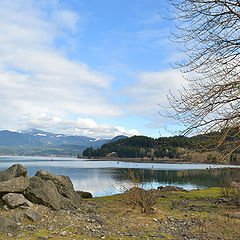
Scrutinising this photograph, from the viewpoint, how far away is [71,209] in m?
12.1

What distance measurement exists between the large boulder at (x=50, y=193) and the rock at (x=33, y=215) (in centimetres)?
166

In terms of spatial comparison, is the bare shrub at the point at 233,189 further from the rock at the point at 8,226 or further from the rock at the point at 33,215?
the rock at the point at 8,226

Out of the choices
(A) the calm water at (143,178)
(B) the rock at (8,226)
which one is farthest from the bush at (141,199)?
(B) the rock at (8,226)

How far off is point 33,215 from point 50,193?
2.46 meters

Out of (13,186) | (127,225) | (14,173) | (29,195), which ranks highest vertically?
(14,173)

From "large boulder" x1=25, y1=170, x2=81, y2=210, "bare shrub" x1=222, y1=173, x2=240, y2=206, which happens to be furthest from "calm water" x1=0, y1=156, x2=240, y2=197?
"large boulder" x1=25, y1=170, x2=81, y2=210

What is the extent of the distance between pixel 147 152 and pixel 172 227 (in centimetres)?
14741

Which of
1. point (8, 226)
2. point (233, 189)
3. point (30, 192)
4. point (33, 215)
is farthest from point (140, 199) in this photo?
point (233, 189)

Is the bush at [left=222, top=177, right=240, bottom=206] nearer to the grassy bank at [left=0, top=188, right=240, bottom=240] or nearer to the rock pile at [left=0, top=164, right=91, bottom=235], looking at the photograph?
the grassy bank at [left=0, top=188, right=240, bottom=240]

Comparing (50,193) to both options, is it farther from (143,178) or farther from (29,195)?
(143,178)

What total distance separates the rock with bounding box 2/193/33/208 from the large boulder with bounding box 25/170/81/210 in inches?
31.2

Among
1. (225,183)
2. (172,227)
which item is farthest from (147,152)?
(172,227)

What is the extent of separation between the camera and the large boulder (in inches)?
447

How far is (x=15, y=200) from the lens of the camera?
10.2 metres
